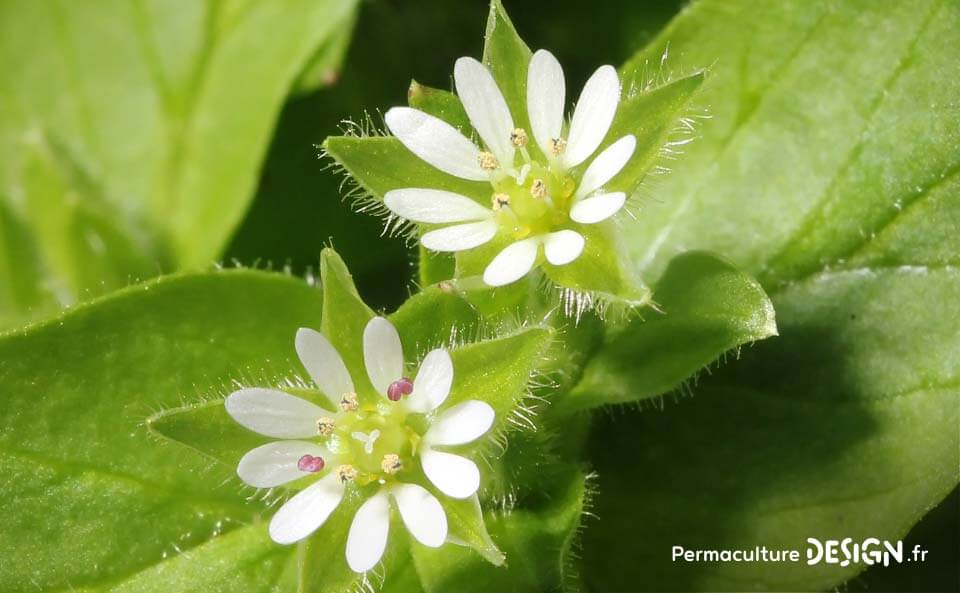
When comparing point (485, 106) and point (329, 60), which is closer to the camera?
point (485, 106)

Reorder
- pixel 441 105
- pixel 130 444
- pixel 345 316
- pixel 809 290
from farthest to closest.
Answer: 1. pixel 809 290
2. pixel 130 444
3. pixel 441 105
4. pixel 345 316

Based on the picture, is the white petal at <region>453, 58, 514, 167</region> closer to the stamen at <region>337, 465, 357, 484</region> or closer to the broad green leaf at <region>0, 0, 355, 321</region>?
the stamen at <region>337, 465, 357, 484</region>

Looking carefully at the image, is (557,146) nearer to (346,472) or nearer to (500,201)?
(500,201)

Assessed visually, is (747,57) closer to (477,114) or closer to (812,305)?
(812,305)

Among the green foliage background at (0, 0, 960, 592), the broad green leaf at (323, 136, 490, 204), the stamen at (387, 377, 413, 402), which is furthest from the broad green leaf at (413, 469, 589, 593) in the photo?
the broad green leaf at (323, 136, 490, 204)

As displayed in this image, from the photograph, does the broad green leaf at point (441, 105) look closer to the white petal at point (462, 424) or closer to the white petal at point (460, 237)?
the white petal at point (460, 237)

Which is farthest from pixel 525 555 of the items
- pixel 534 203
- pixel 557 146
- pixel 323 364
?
pixel 557 146
